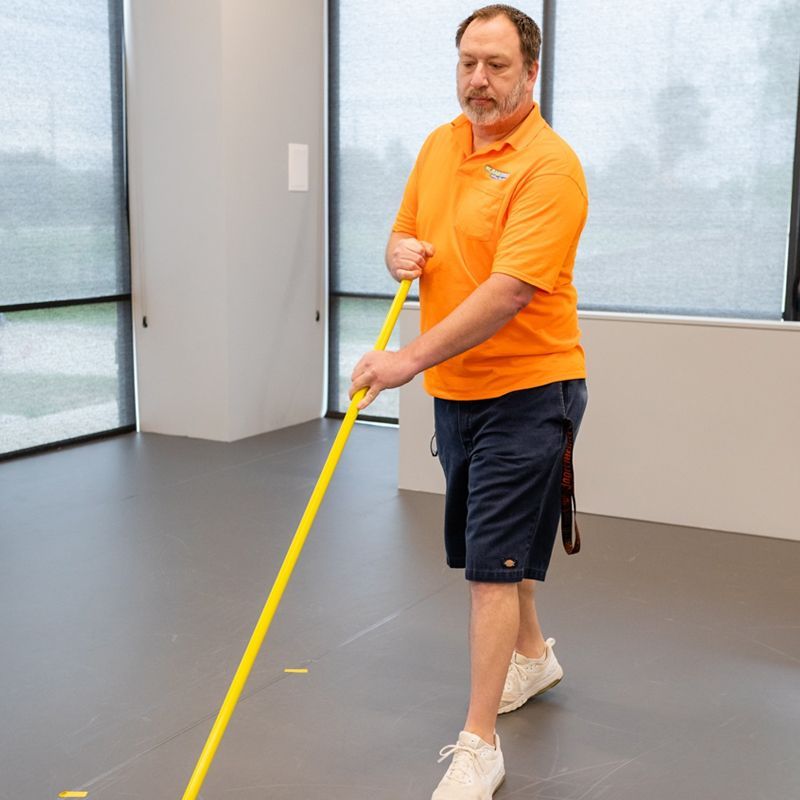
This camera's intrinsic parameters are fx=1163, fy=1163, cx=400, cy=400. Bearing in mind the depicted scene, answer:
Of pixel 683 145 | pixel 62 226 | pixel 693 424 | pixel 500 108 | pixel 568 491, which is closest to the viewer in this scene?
pixel 500 108

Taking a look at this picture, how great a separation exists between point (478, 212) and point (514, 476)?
0.50 meters

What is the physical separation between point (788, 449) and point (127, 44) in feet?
11.4

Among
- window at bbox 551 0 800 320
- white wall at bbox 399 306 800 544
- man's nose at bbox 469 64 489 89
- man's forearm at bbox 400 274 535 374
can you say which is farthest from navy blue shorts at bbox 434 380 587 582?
window at bbox 551 0 800 320

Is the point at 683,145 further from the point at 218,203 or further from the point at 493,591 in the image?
the point at 493,591

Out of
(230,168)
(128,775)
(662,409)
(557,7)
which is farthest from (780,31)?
(128,775)

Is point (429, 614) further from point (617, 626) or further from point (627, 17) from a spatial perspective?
point (627, 17)

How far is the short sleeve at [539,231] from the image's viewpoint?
2.05 m

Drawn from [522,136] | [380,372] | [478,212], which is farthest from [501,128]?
[380,372]

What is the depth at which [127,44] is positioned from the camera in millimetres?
5359

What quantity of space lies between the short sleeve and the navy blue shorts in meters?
0.26

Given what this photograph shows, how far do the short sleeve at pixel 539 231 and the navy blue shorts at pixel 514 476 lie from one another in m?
0.26

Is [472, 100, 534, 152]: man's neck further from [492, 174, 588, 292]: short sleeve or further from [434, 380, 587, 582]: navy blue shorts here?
[434, 380, 587, 582]: navy blue shorts

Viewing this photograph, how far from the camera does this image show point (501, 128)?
218cm

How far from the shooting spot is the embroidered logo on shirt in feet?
6.98
